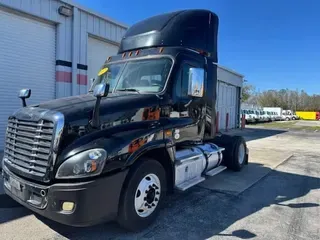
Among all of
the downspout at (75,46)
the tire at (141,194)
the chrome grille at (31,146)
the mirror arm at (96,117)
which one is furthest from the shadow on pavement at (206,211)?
the downspout at (75,46)

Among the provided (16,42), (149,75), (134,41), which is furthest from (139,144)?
(16,42)

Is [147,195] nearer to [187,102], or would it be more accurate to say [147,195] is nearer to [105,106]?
[105,106]

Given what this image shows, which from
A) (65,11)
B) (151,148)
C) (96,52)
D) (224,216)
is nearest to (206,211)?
(224,216)

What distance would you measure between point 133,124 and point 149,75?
1176 mm

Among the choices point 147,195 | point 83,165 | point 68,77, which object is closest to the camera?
A: point 83,165

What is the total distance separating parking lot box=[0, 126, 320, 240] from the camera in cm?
375

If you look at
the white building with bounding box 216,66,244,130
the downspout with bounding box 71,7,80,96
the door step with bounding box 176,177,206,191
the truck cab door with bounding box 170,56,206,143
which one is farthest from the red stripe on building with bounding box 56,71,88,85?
the white building with bounding box 216,66,244,130

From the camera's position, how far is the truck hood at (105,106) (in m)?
3.48

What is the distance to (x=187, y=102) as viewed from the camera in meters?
4.96

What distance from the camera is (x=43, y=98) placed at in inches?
393

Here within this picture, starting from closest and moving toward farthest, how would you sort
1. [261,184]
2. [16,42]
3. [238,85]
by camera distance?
1. [261,184]
2. [16,42]
3. [238,85]

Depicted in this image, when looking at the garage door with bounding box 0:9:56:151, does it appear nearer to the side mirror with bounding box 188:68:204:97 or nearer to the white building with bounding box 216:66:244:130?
the side mirror with bounding box 188:68:204:97

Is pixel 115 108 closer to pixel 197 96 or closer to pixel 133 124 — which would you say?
pixel 133 124

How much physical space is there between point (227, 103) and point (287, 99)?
248 feet
